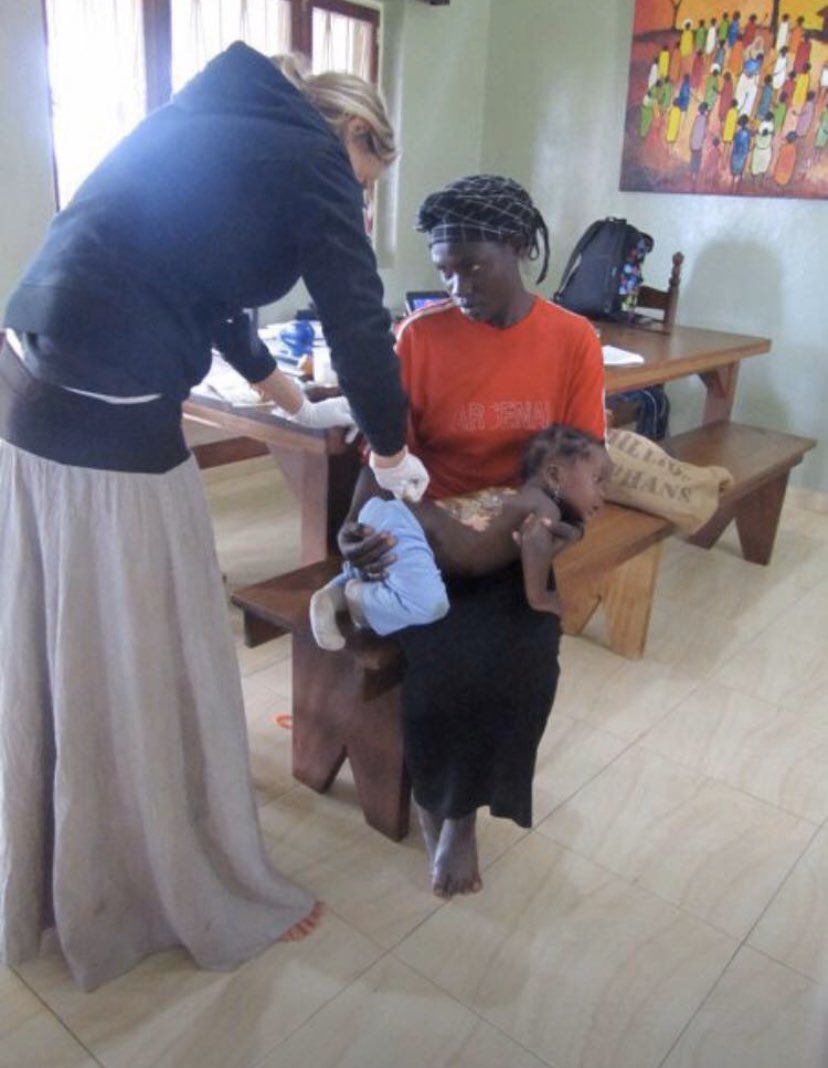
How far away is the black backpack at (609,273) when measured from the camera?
11.9ft

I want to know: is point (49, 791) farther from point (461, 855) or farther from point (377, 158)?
point (377, 158)

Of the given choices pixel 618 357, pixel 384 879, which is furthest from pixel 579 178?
pixel 384 879

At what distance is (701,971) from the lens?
146 cm

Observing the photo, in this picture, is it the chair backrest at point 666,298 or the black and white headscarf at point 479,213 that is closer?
the black and white headscarf at point 479,213

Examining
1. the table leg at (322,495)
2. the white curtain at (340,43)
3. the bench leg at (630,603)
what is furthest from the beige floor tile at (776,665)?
the white curtain at (340,43)

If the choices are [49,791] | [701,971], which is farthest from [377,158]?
[701,971]

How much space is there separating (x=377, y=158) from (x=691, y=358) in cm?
189

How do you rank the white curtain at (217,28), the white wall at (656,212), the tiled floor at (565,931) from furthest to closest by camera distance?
the white wall at (656,212) < the white curtain at (217,28) < the tiled floor at (565,931)

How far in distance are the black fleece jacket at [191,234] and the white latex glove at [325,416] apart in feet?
1.95

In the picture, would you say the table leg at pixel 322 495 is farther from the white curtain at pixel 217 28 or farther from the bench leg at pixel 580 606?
the white curtain at pixel 217 28

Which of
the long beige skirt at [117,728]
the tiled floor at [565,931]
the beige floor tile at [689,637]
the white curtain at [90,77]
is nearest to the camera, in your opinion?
the long beige skirt at [117,728]

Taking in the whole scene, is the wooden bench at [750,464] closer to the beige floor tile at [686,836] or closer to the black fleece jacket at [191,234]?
the beige floor tile at [686,836]

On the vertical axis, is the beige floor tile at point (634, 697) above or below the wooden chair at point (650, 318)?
below

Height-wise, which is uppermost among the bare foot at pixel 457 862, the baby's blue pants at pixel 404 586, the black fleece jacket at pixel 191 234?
the black fleece jacket at pixel 191 234
